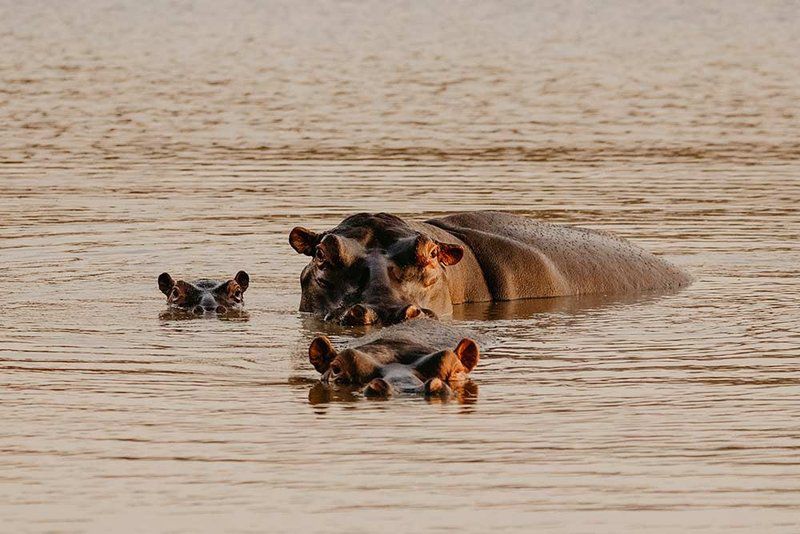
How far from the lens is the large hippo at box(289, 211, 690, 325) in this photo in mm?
12477

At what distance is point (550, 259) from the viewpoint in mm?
14555

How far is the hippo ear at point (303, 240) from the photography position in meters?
12.9

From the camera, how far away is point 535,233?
583 inches

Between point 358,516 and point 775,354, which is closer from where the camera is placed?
point 358,516

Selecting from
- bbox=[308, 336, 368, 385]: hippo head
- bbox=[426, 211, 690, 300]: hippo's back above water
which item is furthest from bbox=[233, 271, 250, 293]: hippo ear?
bbox=[308, 336, 368, 385]: hippo head

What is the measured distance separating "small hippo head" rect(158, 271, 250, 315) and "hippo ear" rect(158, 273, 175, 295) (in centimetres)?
4

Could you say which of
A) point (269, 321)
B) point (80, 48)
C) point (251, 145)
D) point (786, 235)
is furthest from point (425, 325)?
point (80, 48)

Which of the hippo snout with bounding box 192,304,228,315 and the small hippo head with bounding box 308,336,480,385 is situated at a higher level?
the small hippo head with bounding box 308,336,480,385

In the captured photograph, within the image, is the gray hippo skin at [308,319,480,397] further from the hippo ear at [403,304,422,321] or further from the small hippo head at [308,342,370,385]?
the hippo ear at [403,304,422,321]

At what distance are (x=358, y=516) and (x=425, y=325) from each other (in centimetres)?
382

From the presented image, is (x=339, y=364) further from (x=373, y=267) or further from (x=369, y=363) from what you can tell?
(x=373, y=267)

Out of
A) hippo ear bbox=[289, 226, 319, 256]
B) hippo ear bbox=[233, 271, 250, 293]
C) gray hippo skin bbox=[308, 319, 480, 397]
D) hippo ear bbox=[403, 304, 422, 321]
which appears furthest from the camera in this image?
hippo ear bbox=[233, 271, 250, 293]

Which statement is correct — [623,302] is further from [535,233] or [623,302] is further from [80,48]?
[80,48]

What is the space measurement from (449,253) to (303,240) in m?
0.93
